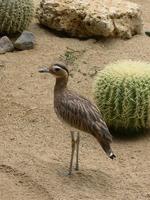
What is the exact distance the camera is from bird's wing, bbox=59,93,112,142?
654 cm

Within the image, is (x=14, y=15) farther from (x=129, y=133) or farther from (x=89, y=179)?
(x=89, y=179)

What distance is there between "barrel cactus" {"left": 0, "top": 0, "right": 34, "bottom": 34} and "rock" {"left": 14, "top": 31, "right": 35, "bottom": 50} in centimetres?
27

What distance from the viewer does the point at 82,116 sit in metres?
6.60

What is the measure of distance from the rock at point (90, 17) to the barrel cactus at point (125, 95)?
2.19 meters

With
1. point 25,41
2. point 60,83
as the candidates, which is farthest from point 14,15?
point 60,83

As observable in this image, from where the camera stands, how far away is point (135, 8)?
33.4 feet

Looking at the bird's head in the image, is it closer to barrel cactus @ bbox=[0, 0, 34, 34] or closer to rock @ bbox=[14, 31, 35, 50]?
rock @ bbox=[14, 31, 35, 50]

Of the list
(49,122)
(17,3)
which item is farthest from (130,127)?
(17,3)

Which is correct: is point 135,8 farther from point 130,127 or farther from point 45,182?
point 45,182

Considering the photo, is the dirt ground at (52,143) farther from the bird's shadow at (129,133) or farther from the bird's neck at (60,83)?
the bird's neck at (60,83)

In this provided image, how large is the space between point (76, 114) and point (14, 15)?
343cm

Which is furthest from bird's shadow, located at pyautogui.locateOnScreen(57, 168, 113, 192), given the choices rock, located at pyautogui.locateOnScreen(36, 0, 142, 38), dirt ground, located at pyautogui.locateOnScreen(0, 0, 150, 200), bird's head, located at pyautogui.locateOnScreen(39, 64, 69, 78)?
rock, located at pyautogui.locateOnScreen(36, 0, 142, 38)

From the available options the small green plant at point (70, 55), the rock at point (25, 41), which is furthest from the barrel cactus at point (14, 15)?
the small green plant at point (70, 55)

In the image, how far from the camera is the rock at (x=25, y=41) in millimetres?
9461
